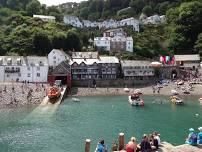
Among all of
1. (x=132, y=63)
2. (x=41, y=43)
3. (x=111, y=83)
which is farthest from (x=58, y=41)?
(x=132, y=63)

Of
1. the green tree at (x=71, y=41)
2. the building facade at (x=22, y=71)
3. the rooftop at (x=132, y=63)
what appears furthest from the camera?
the green tree at (x=71, y=41)

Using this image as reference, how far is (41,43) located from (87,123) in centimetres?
4394

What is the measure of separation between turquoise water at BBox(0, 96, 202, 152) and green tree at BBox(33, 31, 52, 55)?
84.9ft

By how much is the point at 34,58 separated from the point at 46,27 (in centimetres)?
2266

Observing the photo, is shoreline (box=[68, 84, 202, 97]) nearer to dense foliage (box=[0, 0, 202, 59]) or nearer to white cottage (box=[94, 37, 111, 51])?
dense foliage (box=[0, 0, 202, 59])

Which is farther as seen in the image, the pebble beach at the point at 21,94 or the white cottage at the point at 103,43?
the white cottage at the point at 103,43

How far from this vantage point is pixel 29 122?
52.7m

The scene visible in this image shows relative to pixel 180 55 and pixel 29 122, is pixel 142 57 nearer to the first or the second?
pixel 180 55

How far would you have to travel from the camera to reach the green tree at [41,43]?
9262 cm

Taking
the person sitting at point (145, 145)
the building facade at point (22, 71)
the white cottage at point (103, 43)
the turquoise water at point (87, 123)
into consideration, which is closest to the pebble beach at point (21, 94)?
the turquoise water at point (87, 123)

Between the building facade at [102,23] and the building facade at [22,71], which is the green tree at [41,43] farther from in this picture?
the building facade at [102,23]

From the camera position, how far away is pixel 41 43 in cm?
9294

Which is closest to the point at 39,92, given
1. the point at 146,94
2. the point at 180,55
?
the point at 146,94

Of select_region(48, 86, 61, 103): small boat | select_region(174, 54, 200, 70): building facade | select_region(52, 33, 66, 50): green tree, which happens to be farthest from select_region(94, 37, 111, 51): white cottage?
select_region(48, 86, 61, 103): small boat
